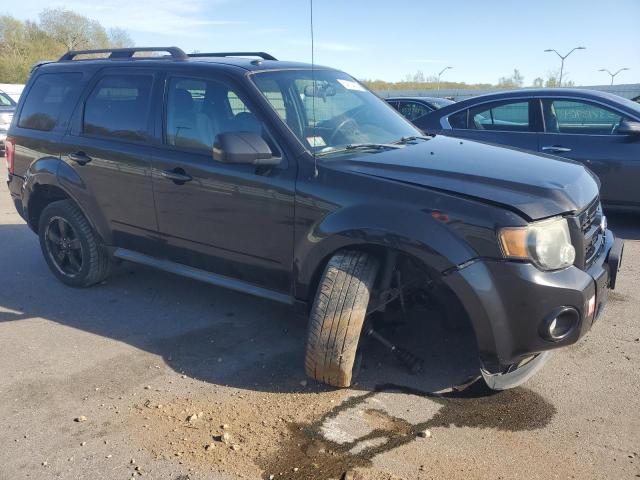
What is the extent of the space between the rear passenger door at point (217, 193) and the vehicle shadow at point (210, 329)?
491 mm

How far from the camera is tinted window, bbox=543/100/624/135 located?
6559 millimetres

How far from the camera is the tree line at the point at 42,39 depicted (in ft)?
129

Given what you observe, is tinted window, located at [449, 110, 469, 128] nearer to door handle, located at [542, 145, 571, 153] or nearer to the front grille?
door handle, located at [542, 145, 571, 153]

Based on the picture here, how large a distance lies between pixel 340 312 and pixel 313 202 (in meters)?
0.66

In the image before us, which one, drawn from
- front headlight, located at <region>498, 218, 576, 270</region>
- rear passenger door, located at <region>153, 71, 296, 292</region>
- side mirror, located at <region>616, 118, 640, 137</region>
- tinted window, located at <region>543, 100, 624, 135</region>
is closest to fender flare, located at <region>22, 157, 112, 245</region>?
rear passenger door, located at <region>153, 71, 296, 292</region>

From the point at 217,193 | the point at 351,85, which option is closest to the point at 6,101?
the point at 351,85

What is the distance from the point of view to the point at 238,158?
3369mm

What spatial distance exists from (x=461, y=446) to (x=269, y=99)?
7.67 feet

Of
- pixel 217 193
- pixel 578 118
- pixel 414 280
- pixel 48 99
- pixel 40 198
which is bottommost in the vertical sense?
pixel 414 280

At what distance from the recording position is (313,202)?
11.0ft

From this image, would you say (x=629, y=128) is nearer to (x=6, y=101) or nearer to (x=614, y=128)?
(x=614, y=128)

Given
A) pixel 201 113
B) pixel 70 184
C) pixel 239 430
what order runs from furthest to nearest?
pixel 70 184 → pixel 201 113 → pixel 239 430

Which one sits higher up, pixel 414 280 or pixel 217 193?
pixel 217 193

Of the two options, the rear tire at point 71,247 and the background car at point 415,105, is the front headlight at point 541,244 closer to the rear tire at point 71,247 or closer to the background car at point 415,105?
the rear tire at point 71,247
